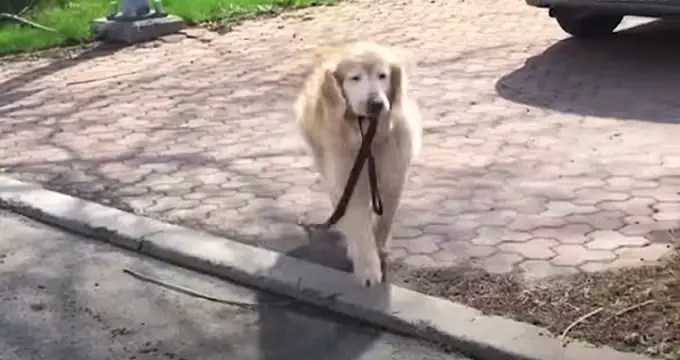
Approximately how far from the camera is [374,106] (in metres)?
4.55

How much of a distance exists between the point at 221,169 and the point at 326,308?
82.1 inches

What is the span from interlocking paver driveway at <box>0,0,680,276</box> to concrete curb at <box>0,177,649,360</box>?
0.18 metres

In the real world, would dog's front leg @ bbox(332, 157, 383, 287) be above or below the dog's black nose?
below

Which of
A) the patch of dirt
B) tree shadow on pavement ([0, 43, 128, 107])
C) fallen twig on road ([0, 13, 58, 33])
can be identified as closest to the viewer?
the patch of dirt

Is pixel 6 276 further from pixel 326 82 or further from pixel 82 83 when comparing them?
pixel 82 83

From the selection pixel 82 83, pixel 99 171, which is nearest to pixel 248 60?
pixel 82 83

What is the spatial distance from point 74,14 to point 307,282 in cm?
823

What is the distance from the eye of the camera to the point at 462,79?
338 inches

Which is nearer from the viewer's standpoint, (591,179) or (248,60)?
(591,179)

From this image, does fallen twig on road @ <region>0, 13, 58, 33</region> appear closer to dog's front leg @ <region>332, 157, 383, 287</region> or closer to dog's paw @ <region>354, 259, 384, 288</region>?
dog's front leg @ <region>332, 157, 383, 287</region>

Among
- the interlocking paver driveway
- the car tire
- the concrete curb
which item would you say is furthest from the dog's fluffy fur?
the car tire

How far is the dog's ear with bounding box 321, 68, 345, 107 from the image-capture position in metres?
4.71

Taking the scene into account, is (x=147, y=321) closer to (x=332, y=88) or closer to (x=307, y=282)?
(x=307, y=282)

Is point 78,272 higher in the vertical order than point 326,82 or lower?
lower
